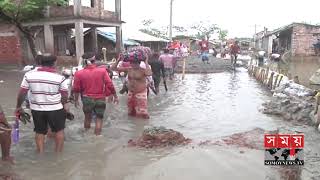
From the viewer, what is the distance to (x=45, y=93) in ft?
20.4

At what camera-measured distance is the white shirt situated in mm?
6195

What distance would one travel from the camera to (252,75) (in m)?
22.5

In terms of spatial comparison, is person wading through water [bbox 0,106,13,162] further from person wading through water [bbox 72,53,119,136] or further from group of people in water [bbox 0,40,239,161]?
person wading through water [bbox 72,53,119,136]

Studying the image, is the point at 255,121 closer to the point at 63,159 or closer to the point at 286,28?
the point at 63,159

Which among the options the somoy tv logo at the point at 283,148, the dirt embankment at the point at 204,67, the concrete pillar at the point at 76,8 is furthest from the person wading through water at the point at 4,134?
the dirt embankment at the point at 204,67

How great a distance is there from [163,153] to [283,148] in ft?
10.4

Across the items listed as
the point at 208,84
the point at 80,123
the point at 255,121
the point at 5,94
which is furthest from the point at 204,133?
the point at 208,84

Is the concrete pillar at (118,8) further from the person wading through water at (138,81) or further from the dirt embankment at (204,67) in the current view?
the person wading through water at (138,81)

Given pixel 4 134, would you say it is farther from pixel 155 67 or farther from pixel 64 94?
pixel 155 67

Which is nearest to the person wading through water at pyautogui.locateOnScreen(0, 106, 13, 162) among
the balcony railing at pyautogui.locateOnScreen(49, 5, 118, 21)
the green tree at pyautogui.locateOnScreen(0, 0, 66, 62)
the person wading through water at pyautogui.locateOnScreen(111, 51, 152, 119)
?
the person wading through water at pyautogui.locateOnScreen(111, 51, 152, 119)

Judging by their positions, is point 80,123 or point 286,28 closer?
point 80,123

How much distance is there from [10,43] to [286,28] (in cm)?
2076

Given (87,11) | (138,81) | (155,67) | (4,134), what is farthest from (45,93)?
(87,11)

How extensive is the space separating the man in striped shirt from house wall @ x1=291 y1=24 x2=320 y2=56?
29.3 meters
